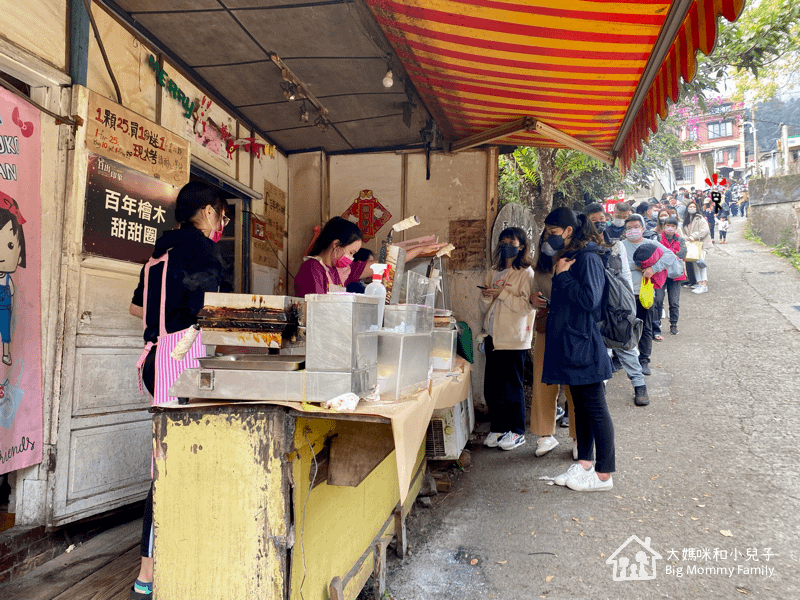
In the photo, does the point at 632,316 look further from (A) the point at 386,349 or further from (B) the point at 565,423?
(A) the point at 386,349

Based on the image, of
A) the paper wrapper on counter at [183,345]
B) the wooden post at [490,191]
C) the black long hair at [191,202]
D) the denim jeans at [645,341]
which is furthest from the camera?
the denim jeans at [645,341]

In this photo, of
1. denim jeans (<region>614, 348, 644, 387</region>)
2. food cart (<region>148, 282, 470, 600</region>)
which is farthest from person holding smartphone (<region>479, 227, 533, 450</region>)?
food cart (<region>148, 282, 470, 600</region>)

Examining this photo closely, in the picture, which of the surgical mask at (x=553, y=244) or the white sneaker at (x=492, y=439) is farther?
the white sneaker at (x=492, y=439)

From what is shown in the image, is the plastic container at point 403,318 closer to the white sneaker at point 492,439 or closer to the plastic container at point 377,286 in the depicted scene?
the plastic container at point 377,286

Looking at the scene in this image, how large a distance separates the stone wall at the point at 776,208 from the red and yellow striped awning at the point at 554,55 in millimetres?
13682

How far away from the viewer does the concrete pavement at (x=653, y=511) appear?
8.77 ft

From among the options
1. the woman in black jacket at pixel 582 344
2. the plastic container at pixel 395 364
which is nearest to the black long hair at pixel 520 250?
the woman in black jacket at pixel 582 344

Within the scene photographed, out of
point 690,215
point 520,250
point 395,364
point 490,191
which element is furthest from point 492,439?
point 690,215

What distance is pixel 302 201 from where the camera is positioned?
621 centimetres

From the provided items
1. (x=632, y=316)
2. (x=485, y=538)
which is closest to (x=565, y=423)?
(x=632, y=316)

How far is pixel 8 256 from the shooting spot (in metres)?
2.71

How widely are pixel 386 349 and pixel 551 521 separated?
2.05m

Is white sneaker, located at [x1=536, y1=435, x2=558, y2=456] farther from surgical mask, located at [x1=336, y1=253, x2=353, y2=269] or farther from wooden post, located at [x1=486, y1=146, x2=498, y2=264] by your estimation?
surgical mask, located at [x1=336, y1=253, x2=353, y2=269]

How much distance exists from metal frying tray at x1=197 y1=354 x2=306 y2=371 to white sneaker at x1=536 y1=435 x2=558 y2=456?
329 centimetres
